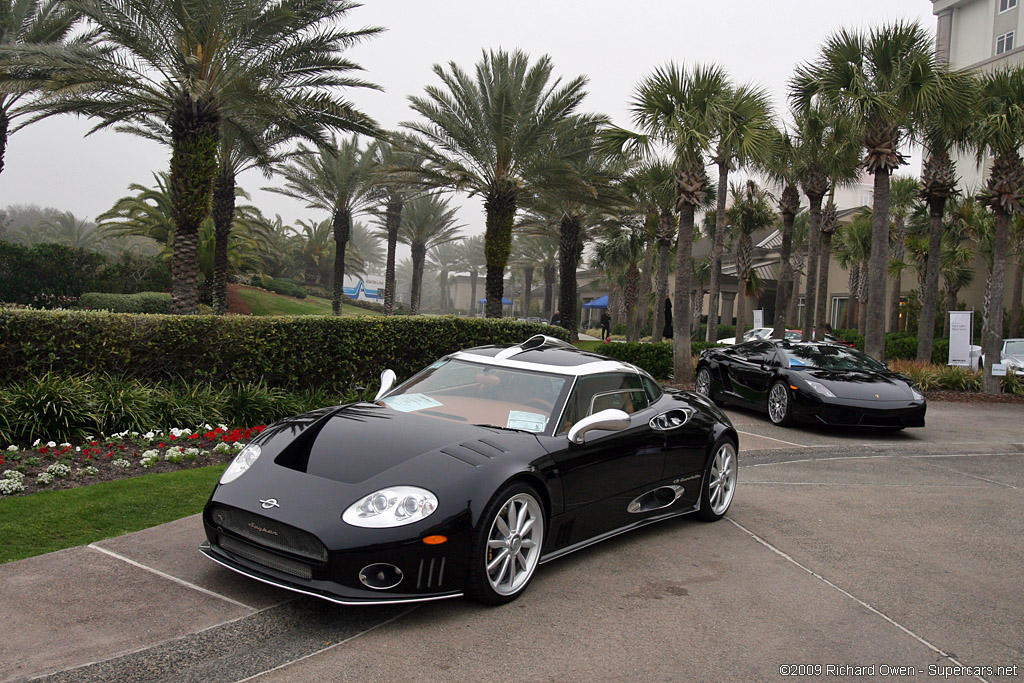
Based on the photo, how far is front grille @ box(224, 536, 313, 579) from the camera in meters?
3.81

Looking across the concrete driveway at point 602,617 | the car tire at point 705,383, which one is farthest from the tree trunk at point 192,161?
the concrete driveway at point 602,617

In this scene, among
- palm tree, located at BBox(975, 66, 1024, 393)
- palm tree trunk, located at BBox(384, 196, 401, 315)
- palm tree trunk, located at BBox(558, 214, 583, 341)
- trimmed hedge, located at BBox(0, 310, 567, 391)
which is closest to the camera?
trimmed hedge, located at BBox(0, 310, 567, 391)

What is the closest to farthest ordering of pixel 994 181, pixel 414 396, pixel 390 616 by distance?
pixel 390 616
pixel 414 396
pixel 994 181

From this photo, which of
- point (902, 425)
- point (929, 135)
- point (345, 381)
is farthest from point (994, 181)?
point (345, 381)

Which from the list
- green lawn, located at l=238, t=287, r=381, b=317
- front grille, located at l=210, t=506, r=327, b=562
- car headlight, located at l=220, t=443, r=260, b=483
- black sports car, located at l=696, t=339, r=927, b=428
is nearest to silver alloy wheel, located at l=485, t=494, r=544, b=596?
front grille, located at l=210, t=506, r=327, b=562

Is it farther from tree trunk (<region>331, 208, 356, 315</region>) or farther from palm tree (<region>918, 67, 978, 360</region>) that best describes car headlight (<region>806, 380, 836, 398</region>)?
tree trunk (<region>331, 208, 356, 315</region>)

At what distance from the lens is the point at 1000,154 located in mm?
18000

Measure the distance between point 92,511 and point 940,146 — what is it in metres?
20.7

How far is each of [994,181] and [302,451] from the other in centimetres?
1915

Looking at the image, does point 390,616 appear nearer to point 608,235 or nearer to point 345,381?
Result: point 345,381

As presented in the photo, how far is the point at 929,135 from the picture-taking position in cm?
1956

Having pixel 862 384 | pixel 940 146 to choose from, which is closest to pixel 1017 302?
pixel 940 146

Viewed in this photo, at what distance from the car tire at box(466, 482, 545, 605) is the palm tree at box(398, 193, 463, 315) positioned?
38581 mm

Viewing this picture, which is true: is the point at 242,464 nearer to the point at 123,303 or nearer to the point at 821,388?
the point at 821,388
